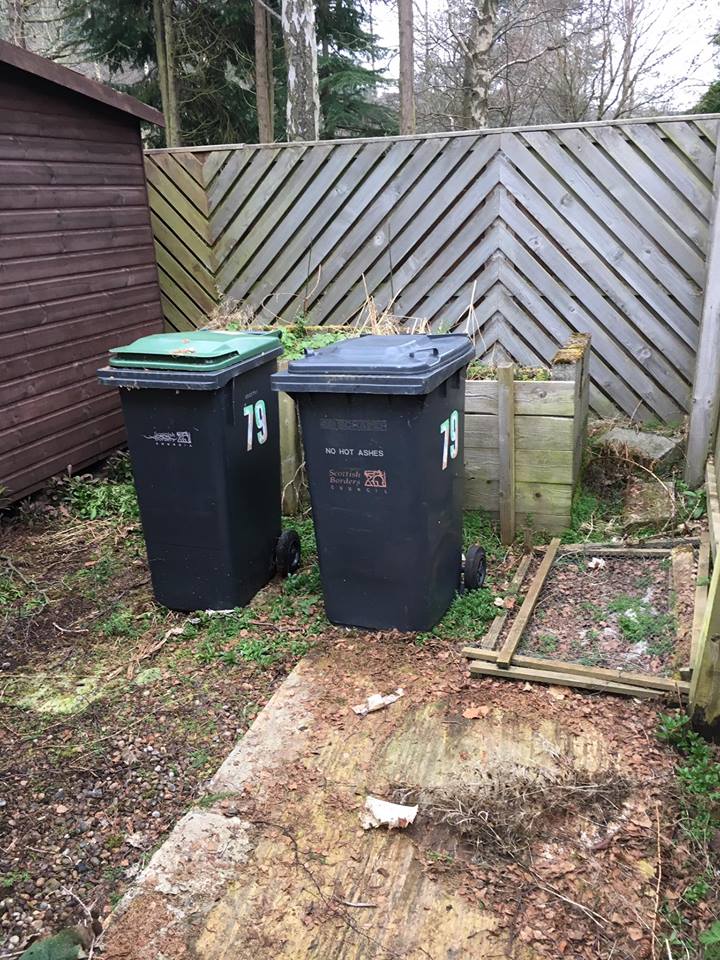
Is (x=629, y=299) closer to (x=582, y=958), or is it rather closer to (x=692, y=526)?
(x=692, y=526)

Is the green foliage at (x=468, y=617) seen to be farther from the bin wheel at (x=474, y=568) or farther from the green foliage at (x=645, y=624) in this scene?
the green foliage at (x=645, y=624)

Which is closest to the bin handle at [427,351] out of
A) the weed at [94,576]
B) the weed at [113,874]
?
the weed at [113,874]

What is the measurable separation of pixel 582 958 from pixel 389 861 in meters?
0.60

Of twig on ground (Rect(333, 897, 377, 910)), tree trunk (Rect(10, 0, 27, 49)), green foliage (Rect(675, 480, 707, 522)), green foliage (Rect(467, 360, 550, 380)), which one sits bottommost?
twig on ground (Rect(333, 897, 377, 910))

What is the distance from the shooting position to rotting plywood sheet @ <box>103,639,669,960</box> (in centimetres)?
199

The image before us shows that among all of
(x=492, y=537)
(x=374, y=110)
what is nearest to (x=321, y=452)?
(x=492, y=537)

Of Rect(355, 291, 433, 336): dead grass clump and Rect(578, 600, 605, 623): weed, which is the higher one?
Rect(355, 291, 433, 336): dead grass clump

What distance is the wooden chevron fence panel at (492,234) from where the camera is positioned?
5.18m

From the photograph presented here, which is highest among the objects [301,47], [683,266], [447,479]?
[301,47]

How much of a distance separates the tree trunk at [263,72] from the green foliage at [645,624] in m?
9.66

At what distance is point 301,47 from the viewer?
8445mm

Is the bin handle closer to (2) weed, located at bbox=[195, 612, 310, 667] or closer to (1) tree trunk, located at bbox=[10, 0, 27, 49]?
(2) weed, located at bbox=[195, 612, 310, 667]

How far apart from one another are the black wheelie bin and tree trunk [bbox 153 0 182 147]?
9575 millimetres

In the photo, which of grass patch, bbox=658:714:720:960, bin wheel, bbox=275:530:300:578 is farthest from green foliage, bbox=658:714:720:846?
bin wheel, bbox=275:530:300:578
